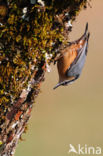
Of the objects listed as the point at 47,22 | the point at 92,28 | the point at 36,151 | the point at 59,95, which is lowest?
the point at 36,151

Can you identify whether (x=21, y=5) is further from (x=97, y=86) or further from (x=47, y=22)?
(x=97, y=86)

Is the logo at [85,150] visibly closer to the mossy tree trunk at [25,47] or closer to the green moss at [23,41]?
the mossy tree trunk at [25,47]

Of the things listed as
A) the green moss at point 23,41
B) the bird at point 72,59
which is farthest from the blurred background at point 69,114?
the green moss at point 23,41

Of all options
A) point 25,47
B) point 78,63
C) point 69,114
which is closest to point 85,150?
point 69,114

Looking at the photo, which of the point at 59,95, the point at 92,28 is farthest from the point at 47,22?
the point at 92,28

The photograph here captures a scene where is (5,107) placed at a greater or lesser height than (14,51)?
lesser

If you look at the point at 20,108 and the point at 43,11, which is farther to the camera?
the point at 20,108

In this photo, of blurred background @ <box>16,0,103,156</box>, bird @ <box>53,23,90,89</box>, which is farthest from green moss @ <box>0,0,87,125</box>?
blurred background @ <box>16,0,103,156</box>
